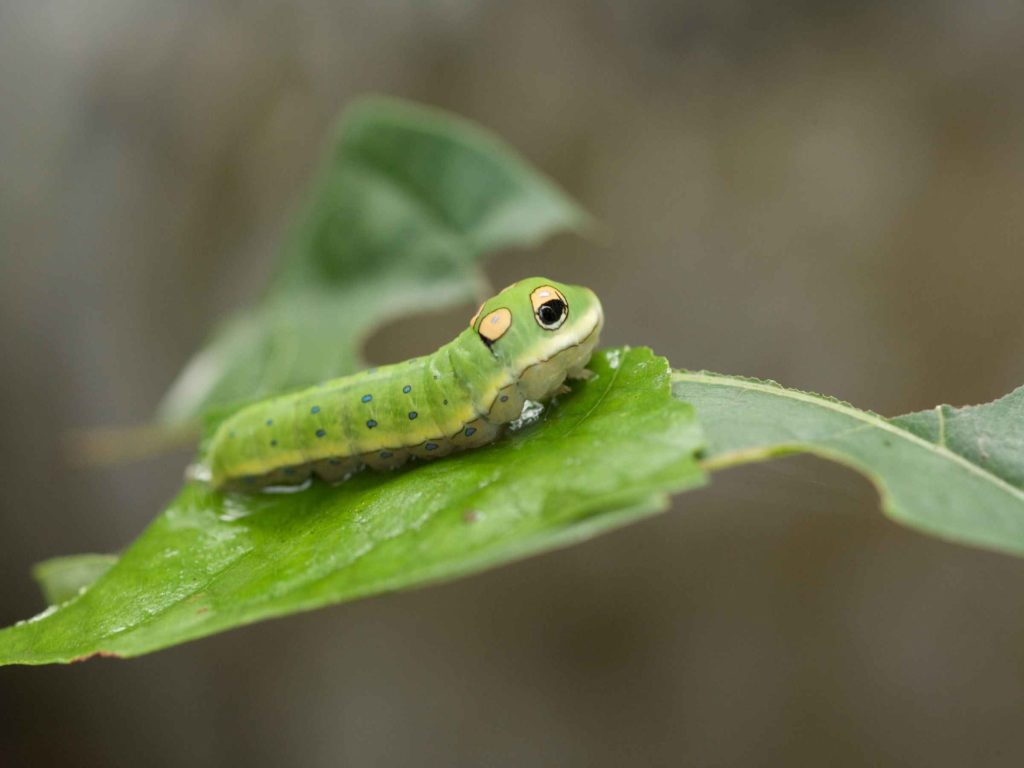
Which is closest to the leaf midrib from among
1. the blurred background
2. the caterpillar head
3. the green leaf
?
the caterpillar head

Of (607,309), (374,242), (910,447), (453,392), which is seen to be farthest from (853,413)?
(607,309)

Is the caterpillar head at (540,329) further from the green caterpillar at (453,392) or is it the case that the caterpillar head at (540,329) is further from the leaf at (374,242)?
the leaf at (374,242)

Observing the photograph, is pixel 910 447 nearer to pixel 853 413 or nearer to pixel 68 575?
pixel 853 413

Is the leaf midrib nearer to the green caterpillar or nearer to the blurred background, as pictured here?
the green caterpillar

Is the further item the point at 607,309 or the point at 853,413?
the point at 607,309

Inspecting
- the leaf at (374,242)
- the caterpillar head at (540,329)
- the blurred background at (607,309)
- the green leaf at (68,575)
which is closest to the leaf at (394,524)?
the caterpillar head at (540,329)
